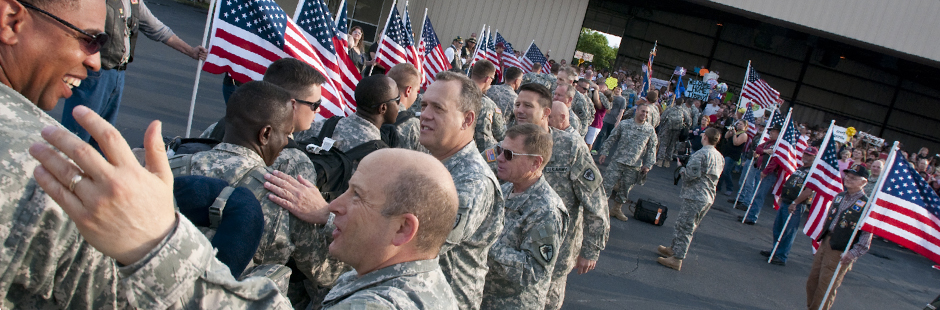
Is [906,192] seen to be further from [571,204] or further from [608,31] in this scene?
[608,31]

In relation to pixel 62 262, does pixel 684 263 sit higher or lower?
lower

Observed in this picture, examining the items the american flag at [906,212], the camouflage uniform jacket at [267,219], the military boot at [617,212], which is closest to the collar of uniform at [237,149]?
the camouflage uniform jacket at [267,219]

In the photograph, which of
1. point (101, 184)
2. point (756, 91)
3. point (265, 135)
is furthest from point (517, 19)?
point (101, 184)

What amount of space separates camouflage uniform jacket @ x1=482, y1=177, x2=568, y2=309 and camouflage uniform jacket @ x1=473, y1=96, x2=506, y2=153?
2053 millimetres

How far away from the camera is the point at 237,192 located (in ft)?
5.34

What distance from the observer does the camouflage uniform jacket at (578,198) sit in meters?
4.63

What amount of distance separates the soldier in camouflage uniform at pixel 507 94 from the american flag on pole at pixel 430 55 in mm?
1551

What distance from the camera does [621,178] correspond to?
31.8 feet

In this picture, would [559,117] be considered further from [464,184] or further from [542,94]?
[464,184]

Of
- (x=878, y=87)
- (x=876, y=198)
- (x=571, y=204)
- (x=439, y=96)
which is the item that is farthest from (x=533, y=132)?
(x=878, y=87)

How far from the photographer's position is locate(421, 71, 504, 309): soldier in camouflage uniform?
2.67m

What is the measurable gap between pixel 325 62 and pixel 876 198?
572 centimetres

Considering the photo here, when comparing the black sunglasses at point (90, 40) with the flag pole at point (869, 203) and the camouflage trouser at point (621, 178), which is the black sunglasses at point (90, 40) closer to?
the flag pole at point (869, 203)

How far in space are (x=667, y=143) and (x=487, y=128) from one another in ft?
36.4
